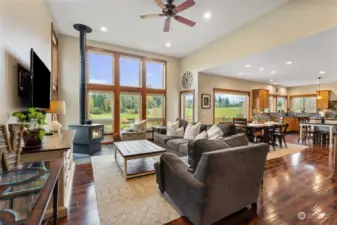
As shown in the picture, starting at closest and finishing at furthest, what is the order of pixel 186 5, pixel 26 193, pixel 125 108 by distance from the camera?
pixel 26 193
pixel 186 5
pixel 125 108

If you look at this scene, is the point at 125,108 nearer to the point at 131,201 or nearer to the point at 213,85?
the point at 213,85

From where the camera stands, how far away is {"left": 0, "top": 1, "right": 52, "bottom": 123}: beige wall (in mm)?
1987

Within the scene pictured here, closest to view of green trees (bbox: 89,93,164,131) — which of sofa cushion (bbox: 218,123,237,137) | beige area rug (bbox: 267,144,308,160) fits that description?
sofa cushion (bbox: 218,123,237,137)

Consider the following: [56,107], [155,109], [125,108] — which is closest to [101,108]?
[125,108]

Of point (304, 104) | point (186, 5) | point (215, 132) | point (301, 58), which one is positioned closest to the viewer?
point (186, 5)

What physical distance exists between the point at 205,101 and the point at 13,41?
20.5 ft

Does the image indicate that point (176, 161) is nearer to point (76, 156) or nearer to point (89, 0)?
point (76, 156)

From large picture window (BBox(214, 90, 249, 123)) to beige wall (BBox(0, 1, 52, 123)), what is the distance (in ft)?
21.8

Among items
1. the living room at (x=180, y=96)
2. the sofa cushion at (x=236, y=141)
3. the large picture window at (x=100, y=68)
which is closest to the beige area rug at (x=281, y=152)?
the living room at (x=180, y=96)

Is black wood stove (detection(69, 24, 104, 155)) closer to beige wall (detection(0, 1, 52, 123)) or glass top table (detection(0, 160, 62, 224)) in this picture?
beige wall (detection(0, 1, 52, 123))

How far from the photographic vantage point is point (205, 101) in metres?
7.27

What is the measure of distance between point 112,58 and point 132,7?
9.22 feet

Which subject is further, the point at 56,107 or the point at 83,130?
the point at 83,130

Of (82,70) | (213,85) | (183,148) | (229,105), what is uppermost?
(82,70)
